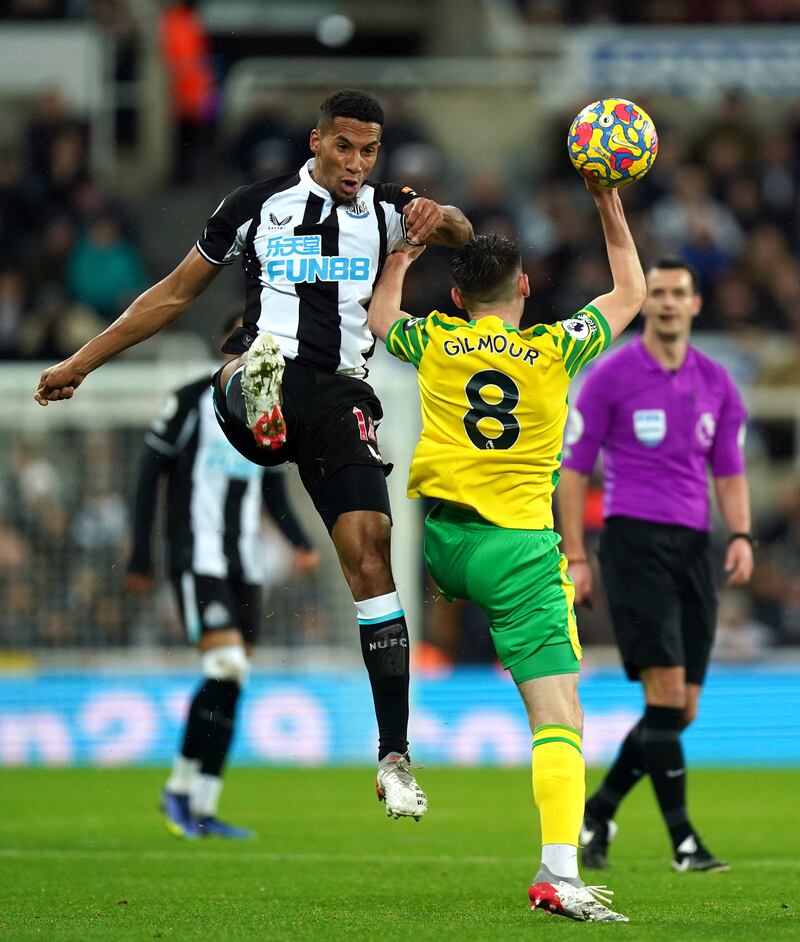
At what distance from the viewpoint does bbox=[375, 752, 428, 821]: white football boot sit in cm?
580

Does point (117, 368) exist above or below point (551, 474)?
above

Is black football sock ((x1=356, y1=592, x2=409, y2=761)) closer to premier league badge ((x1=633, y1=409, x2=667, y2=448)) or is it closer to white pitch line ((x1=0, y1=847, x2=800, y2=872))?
white pitch line ((x1=0, y1=847, x2=800, y2=872))

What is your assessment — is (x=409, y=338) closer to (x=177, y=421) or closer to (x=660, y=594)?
(x=660, y=594)

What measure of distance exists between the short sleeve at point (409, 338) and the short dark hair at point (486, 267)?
19cm

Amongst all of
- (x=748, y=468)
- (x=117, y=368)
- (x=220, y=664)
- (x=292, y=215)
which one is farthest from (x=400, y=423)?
(x=292, y=215)

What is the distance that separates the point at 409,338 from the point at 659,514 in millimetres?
2052

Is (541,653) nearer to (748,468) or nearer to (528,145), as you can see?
(748,468)

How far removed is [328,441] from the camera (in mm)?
6355

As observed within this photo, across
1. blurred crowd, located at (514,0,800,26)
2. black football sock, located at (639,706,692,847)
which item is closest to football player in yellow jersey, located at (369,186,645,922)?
black football sock, located at (639,706,692,847)

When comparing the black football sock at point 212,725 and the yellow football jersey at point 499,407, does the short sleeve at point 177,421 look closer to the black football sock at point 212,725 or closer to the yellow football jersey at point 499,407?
the black football sock at point 212,725

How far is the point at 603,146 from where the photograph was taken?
21.1 feet

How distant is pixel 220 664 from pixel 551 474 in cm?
340

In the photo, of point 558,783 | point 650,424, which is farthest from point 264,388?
point 650,424

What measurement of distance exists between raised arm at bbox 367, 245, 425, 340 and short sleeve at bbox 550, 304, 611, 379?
0.60 metres
